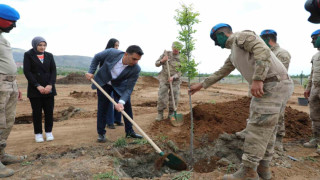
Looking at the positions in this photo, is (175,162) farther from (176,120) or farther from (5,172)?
(5,172)

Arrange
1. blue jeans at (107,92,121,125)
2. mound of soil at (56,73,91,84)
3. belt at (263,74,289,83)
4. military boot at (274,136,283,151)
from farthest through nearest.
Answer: mound of soil at (56,73,91,84)
blue jeans at (107,92,121,125)
military boot at (274,136,283,151)
belt at (263,74,289,83)

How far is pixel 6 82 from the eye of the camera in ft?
10.8

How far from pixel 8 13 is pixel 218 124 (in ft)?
13.6

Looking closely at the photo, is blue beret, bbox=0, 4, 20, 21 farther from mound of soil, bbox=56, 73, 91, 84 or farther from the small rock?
mound of soil, bbox=56, 73, 91, 84

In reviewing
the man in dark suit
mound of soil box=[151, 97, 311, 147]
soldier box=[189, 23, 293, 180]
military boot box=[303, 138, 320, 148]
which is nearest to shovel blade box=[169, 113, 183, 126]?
mound of soil box=[151, 97, 311, 147]

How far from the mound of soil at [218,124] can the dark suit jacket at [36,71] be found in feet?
7.93

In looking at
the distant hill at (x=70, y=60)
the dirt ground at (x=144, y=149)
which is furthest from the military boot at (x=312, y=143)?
the distant hill at (x=70, y=60)

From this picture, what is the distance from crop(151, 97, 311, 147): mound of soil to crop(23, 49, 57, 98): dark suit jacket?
2.42 metres

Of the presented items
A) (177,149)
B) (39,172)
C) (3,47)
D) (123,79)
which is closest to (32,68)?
(3,47)

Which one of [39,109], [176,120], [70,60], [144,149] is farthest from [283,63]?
[70,60]

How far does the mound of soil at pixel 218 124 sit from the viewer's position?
446 centimetres

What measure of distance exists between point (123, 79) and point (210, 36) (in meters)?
2.00

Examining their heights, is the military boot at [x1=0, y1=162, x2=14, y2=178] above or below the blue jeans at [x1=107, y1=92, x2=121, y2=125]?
Answer: below

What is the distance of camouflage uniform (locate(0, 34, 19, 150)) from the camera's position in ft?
10.6
